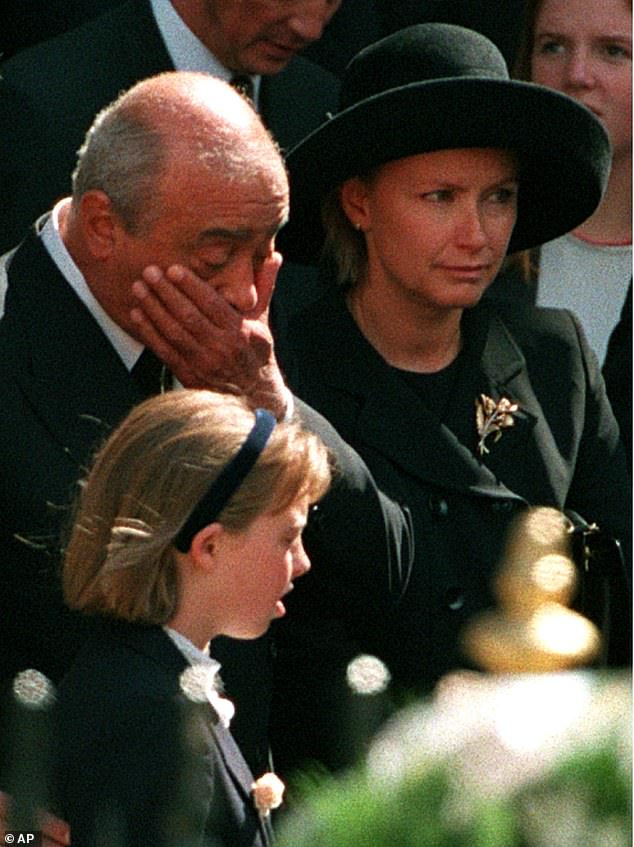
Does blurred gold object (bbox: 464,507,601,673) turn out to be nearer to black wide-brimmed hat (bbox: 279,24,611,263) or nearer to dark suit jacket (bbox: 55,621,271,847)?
dark suit jacket (bbox: 55,621,271,847)

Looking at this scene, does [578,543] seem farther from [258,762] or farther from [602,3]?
[602,3]

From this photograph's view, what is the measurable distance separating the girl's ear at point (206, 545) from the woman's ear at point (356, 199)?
112 cm

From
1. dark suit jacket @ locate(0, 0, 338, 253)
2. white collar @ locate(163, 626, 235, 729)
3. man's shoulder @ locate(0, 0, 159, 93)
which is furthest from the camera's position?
man's shoulder @ locate(0, 0, 159, 93)

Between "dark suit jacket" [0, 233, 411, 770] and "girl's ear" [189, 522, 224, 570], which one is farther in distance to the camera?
"dark suit jacket" [0, 233, 411, 770]

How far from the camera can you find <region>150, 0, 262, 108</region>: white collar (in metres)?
4.11

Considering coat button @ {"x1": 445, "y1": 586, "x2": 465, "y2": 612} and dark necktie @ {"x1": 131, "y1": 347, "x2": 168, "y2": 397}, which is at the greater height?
dark necktie @ {"x1": 131, "y1": 347, "x2": 168, "y2": 397}

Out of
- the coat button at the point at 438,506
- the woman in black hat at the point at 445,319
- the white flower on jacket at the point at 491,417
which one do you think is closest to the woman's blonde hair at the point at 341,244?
the woman in black hat at the point at 445,319

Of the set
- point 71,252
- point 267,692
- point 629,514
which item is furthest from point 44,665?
point 629,514

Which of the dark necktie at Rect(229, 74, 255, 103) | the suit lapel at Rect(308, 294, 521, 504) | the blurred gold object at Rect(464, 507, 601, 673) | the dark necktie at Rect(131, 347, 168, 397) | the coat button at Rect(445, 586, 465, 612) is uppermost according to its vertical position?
the blurred gold object at Rect(464, 507, 601, 673)

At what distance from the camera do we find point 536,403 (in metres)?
3.60

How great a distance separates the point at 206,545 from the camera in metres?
2.65

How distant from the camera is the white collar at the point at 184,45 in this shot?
411 centimetres

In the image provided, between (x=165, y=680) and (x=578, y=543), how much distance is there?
1.11 meters

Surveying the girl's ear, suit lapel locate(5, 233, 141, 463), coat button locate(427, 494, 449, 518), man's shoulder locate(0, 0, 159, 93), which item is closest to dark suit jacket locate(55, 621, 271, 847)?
the girl's ear
